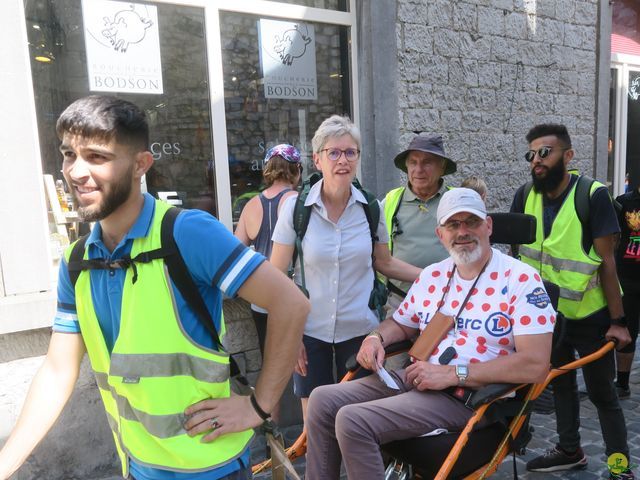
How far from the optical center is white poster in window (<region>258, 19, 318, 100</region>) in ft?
15.3

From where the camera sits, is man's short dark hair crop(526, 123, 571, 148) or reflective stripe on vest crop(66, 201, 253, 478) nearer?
reflective stripe on vest crop(66, 201, 253, 478)

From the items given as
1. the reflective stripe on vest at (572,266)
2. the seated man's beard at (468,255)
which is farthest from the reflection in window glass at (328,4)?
the seated man's beard at (468,255)

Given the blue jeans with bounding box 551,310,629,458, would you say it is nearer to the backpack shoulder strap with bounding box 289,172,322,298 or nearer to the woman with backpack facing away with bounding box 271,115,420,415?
the woman with backpack facing away with bounding box 271,115,420,415

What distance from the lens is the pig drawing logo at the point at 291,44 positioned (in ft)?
15.5

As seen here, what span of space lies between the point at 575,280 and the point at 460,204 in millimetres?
1031

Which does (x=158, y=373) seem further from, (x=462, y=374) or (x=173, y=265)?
(x=462, y=374)

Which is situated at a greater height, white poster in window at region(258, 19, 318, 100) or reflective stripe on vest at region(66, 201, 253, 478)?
white poster in window at region(258, 19, 318, 100)

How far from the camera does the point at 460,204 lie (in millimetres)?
2719

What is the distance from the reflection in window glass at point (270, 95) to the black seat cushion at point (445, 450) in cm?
261

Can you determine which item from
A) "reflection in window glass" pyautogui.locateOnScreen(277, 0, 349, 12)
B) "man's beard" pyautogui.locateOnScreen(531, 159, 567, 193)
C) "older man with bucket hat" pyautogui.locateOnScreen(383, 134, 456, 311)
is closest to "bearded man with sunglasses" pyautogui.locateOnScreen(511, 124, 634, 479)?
"man's beard" pyautogui.locateOnScreen(531, 159, 567, 193)

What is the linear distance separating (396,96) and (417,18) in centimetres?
75

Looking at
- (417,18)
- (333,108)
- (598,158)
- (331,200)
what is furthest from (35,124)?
(598,158)

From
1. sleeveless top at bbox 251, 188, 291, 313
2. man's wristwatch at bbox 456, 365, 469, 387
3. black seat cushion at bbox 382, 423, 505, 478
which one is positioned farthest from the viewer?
sleeveless top at bbox 251, 188, 291, 313

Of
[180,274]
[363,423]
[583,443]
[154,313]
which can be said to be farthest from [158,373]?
[583,443]
